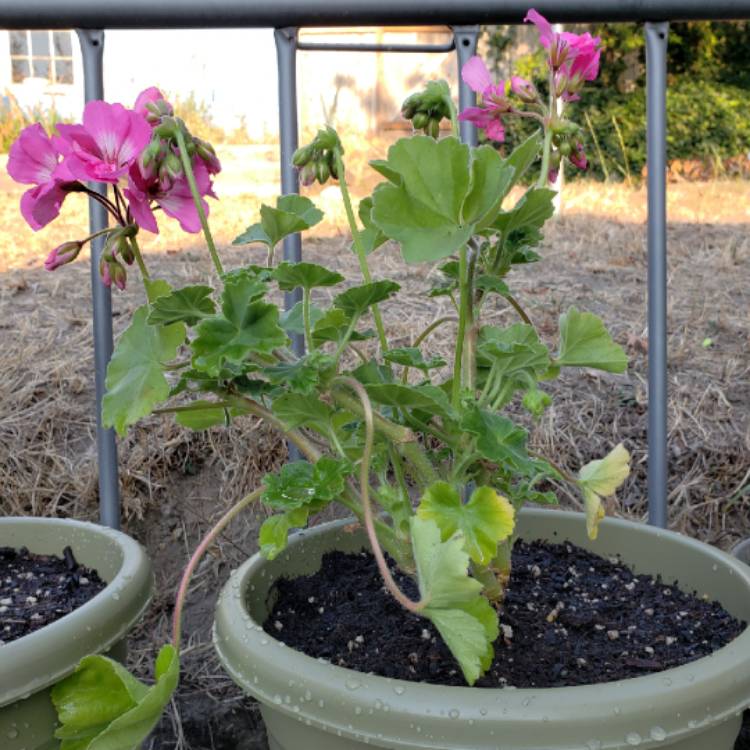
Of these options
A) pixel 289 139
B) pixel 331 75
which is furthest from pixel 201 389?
pixel 331 75

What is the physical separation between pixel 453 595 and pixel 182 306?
12.9 inches

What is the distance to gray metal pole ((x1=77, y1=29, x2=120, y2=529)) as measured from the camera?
1.22m

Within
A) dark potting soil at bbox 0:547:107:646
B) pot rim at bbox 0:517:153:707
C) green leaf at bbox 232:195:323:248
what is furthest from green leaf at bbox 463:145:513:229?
dark potting soil at bbox 0:547:107:646

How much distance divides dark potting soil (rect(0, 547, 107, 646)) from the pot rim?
2.4 inches

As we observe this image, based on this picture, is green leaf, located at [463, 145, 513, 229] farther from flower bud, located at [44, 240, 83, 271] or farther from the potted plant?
flower bud, located at [44, 240, 83, 271]

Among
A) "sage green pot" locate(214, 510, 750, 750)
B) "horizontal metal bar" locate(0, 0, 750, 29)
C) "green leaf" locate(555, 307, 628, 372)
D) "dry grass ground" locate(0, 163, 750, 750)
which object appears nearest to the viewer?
"sage green pot" locate(214, 510, 750, 750)

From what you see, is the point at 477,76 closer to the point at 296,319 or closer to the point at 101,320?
the point at 296,319

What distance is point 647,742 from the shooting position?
70cm

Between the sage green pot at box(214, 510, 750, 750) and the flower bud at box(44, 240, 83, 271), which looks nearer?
the sage green pot at box(214, 510, 750, 750)

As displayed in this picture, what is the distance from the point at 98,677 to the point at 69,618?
0.32 feet

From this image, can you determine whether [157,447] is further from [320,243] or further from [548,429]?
[320,243]

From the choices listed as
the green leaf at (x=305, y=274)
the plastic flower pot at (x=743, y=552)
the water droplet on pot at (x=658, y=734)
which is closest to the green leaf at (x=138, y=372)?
the green leaf at (x=305, y=274)

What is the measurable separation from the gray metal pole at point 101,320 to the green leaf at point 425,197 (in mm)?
575

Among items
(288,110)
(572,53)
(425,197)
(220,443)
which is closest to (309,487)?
(425,197)
